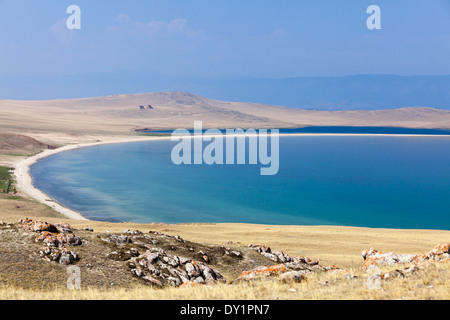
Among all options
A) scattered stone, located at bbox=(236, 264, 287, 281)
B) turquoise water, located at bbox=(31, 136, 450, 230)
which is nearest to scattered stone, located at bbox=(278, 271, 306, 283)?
scattered stone, located at bbox=(236, 264, 287, 281)

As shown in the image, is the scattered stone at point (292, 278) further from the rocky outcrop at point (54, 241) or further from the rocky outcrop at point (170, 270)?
the rocky outcrop at point (54, 241)

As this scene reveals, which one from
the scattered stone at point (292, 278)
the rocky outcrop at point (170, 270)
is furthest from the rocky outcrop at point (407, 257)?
the rocky outcrop at point (170, 270)

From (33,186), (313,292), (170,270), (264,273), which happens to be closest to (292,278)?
(313,292)

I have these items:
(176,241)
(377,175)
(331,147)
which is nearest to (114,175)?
(377,175)

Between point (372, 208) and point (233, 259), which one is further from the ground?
point (233, 259)

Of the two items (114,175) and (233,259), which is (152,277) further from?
(114,175)

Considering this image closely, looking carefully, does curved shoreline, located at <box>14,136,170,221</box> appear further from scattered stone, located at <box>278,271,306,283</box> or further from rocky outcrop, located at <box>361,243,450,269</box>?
scattered stone, located at <box>278,271,306,283</box>

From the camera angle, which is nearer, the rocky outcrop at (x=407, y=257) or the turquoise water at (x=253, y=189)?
the rocky outcrop at (x=407, y=257)
